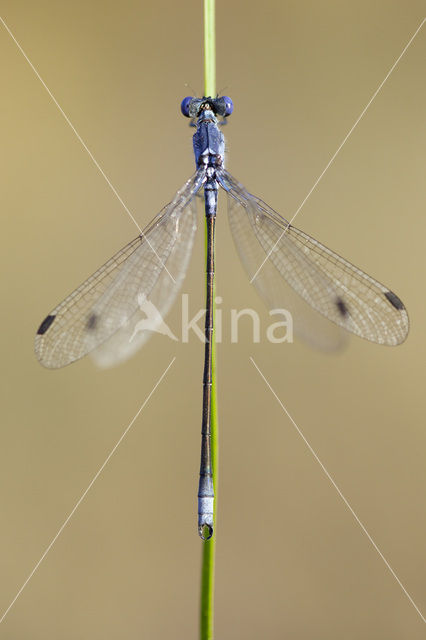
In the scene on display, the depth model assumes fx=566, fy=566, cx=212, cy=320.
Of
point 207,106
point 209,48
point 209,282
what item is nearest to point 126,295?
point 209,282

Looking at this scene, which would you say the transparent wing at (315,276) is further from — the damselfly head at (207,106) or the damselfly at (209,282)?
the damselfly head at (207,106)

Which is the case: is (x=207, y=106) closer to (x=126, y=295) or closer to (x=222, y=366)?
(x=126, y=295)

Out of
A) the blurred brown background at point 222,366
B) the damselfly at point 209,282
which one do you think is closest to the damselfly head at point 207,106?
the damselfly at point 209,282

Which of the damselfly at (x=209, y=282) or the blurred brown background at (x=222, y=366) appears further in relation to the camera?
the blurred brown background at (x=222, y=366)

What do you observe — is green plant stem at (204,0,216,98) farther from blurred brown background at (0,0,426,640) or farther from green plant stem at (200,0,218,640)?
blurred brown background at (0,0,426,640)

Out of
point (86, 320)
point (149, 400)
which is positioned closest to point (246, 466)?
point (149, 400)

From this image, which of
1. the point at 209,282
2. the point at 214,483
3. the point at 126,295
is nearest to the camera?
the point at 214,483

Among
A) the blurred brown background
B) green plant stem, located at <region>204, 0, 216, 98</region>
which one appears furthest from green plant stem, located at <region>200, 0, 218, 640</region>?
the blurred brown background
